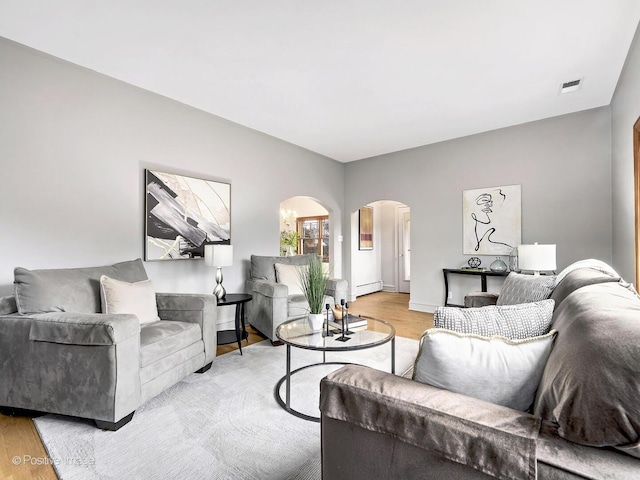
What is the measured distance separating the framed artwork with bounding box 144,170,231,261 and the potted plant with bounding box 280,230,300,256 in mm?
3805

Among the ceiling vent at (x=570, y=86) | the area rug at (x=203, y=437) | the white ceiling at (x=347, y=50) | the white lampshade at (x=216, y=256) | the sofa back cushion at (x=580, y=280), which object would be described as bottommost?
the area rug at (x=203, y=437)

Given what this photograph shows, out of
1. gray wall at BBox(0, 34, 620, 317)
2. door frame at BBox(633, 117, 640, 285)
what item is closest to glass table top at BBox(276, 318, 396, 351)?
gray wall at BBox(0, 34, 620, 317)

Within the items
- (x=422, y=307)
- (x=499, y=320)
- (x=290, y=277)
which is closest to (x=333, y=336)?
(x=499, y=320)

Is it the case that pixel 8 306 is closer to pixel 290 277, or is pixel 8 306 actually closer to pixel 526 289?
pixel 290 277

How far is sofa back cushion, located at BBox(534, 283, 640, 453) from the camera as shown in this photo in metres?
0.68

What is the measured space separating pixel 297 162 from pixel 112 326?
387 cm

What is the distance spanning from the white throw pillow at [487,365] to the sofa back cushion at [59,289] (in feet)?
8.05

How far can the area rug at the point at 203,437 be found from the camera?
1.62 m

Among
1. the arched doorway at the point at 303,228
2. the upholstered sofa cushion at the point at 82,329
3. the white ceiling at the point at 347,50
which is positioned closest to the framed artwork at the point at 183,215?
the white ceiling at the point at 347,50

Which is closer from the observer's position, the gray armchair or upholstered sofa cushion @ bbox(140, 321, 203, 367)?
upholstered sofa cushion @ bbox(140, 321, 203, 367)

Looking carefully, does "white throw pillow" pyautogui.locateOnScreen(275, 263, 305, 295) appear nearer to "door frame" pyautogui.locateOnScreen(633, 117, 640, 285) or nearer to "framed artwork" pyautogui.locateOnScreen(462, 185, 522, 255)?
"framed artwork" pyautogui.locateOnScreen(462, 185, 522, 255)

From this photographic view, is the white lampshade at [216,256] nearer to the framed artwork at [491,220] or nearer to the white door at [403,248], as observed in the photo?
the framed artwork at [491,220]

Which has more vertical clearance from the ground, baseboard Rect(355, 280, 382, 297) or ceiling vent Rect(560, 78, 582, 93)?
ceiling vent Rect(560, 78, 582, 93)

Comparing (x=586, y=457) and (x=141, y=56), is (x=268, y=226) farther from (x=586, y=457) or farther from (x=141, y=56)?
(x=586, y=457)
